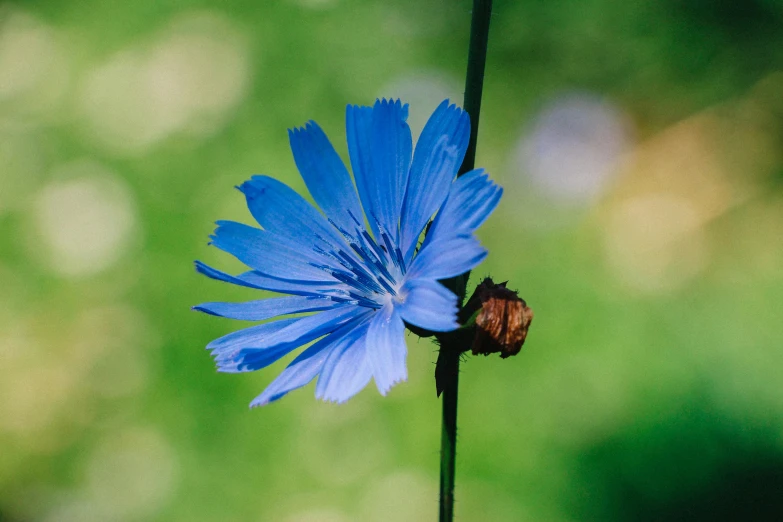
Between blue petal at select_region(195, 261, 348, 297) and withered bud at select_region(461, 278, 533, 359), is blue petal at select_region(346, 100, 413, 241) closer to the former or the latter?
blue petal at select_region(195, 261, 348, 297)

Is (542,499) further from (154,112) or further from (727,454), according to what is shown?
(154,112)

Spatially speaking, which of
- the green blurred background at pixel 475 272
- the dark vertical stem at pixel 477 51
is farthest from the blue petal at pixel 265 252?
the green blurred background at pixel 475 272

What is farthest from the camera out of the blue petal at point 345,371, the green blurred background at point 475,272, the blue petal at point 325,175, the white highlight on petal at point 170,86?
the white highlight on petal at point 170,86

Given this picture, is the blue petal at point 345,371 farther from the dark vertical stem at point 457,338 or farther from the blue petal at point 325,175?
the blue petal at point 325,175

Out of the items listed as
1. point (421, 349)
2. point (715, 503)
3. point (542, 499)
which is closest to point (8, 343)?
point (421, 349)

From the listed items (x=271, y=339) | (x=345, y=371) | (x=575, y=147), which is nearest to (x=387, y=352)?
(x=345, y=371)

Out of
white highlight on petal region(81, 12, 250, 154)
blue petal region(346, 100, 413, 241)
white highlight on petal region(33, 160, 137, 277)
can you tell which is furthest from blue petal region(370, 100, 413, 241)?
white highlight on petal region(81, 12, 250, 154)

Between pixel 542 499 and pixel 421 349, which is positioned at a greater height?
pixel 421 349
